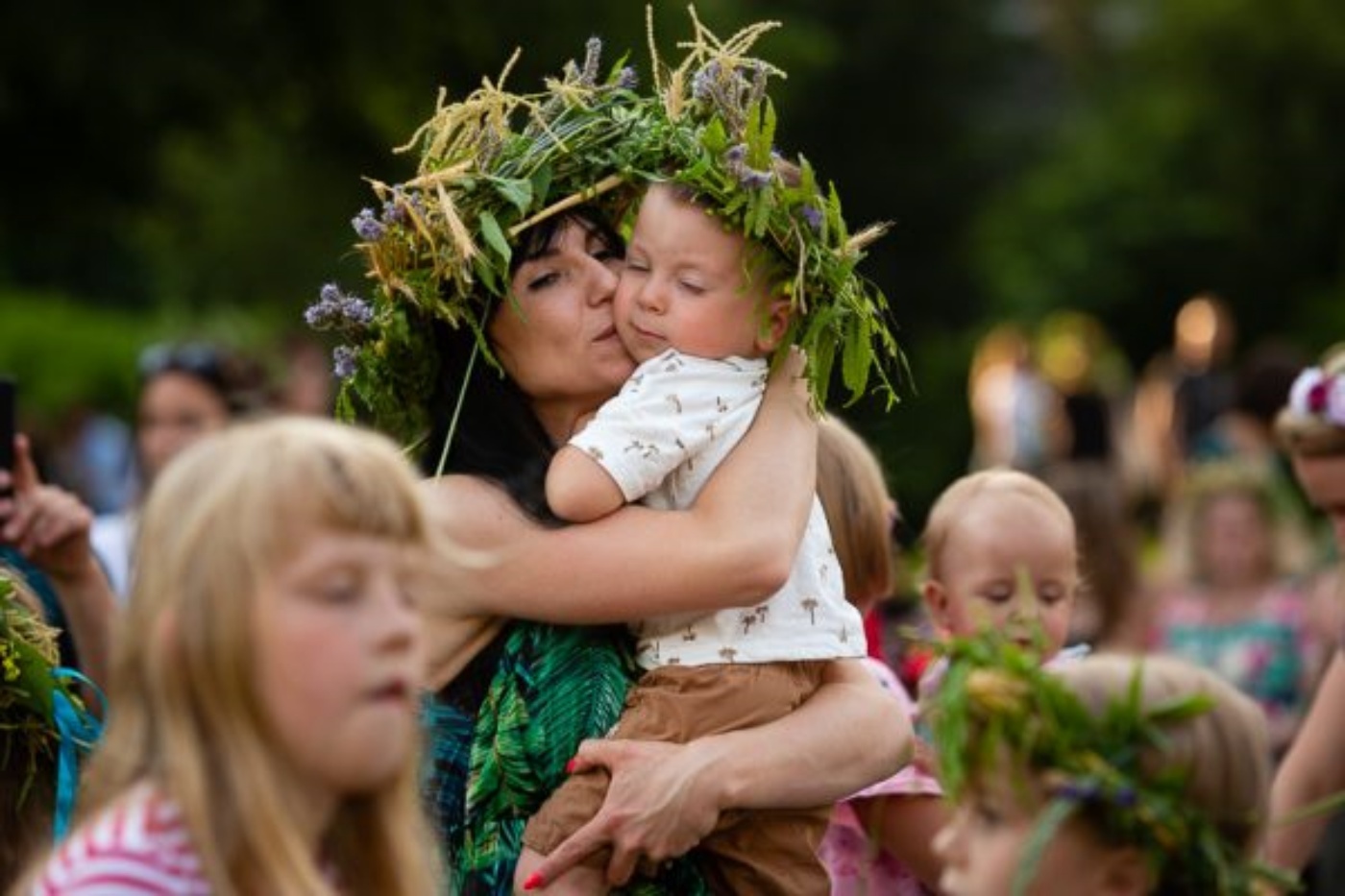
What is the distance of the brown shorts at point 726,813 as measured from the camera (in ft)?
13.5

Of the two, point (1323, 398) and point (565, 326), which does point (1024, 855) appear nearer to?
point (565, 326)

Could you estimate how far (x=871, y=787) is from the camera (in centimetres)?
484

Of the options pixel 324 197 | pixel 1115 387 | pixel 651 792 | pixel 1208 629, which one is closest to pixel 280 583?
pixel 651 792

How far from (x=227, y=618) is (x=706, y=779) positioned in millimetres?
1261

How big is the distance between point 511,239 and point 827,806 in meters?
1.09

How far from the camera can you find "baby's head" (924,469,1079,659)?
525 centimetres

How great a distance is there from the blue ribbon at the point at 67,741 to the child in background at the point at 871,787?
147 centimetres

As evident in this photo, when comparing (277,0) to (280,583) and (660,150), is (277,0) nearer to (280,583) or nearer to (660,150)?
(660,150)

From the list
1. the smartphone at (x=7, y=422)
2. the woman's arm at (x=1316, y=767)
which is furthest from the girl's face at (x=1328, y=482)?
the smartphone at (x=7, y=422)

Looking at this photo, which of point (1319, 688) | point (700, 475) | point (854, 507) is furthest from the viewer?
point (1319, 688)

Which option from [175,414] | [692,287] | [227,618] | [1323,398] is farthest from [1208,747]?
[175,414]

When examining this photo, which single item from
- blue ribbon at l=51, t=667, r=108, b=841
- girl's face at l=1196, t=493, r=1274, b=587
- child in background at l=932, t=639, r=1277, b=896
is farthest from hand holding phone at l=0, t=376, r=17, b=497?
girl's face at l=1196, t=493, r=1274, b=587

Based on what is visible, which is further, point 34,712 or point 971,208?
point 971,208

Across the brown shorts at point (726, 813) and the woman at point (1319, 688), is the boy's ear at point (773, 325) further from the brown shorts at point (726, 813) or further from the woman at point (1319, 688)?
the woman at point (1319, 688)
